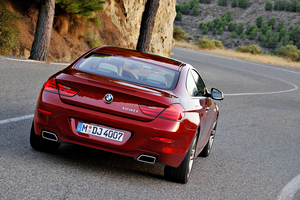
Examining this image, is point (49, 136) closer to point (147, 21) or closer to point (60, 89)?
point (60, 89)

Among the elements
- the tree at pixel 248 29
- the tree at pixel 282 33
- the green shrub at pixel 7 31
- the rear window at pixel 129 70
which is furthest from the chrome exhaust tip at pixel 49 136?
the tree at pixel 248 29

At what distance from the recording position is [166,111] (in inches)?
170

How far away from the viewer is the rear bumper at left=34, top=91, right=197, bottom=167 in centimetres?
425

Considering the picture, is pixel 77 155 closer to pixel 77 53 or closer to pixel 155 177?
pixel 155 177

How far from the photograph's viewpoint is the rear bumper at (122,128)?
13.9 ft

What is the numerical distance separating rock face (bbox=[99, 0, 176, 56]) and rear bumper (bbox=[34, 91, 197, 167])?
16.6 meters

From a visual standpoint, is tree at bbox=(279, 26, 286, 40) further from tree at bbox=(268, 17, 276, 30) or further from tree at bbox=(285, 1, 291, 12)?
tree at bbox=(285, 1, 291, 12)

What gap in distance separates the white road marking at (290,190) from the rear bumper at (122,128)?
1556 millimetres

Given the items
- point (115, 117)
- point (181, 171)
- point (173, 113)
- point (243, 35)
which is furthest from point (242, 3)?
point (115, 117)

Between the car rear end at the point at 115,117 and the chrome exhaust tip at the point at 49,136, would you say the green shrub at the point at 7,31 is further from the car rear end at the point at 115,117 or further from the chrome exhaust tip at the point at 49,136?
the car rear end at the point at 115,117

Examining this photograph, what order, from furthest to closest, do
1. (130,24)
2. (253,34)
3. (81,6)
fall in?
(253,34)
(130,24)
(81,6)

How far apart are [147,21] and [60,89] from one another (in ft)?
46.3

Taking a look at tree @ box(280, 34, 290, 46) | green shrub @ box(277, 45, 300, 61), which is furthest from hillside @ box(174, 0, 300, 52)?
green shrub @ box(277, 45, 300, 61)

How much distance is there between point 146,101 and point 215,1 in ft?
406
